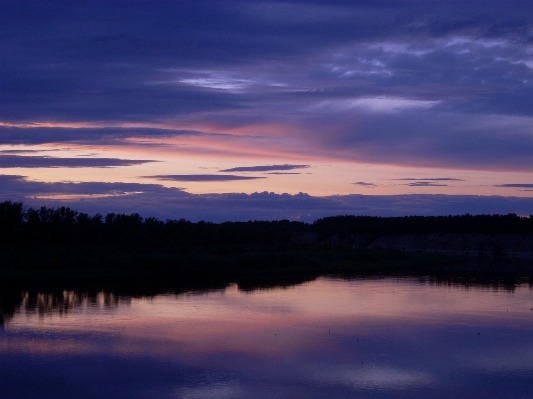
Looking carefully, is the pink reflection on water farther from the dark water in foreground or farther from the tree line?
the tree line

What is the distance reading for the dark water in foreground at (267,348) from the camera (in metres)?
10.5

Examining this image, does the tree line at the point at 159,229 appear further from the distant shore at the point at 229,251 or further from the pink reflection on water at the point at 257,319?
the pink reflection on water at the point at 257,319

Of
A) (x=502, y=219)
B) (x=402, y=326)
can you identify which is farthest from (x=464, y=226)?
(x=402, y=326)

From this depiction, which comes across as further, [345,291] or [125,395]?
[345,291]

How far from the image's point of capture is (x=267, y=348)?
13.7m

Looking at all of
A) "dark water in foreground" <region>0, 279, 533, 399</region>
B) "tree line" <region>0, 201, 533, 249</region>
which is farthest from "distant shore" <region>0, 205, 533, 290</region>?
"dark water in foreground" <region>0, 279, 533, 399</region>

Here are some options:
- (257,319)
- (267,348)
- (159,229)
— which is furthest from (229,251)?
(267,348)

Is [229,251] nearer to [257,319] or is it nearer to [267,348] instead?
[257,319]

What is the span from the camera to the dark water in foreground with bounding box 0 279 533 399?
412 inches

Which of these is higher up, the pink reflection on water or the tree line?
the tree line

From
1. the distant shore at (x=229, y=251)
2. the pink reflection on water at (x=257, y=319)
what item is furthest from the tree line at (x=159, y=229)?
the pink reflection on water at (x=257, y=319)

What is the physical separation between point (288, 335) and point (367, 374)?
14.0 ft

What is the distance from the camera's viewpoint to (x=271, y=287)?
27.8 meters

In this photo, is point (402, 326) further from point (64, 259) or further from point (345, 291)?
point (64, 259)
